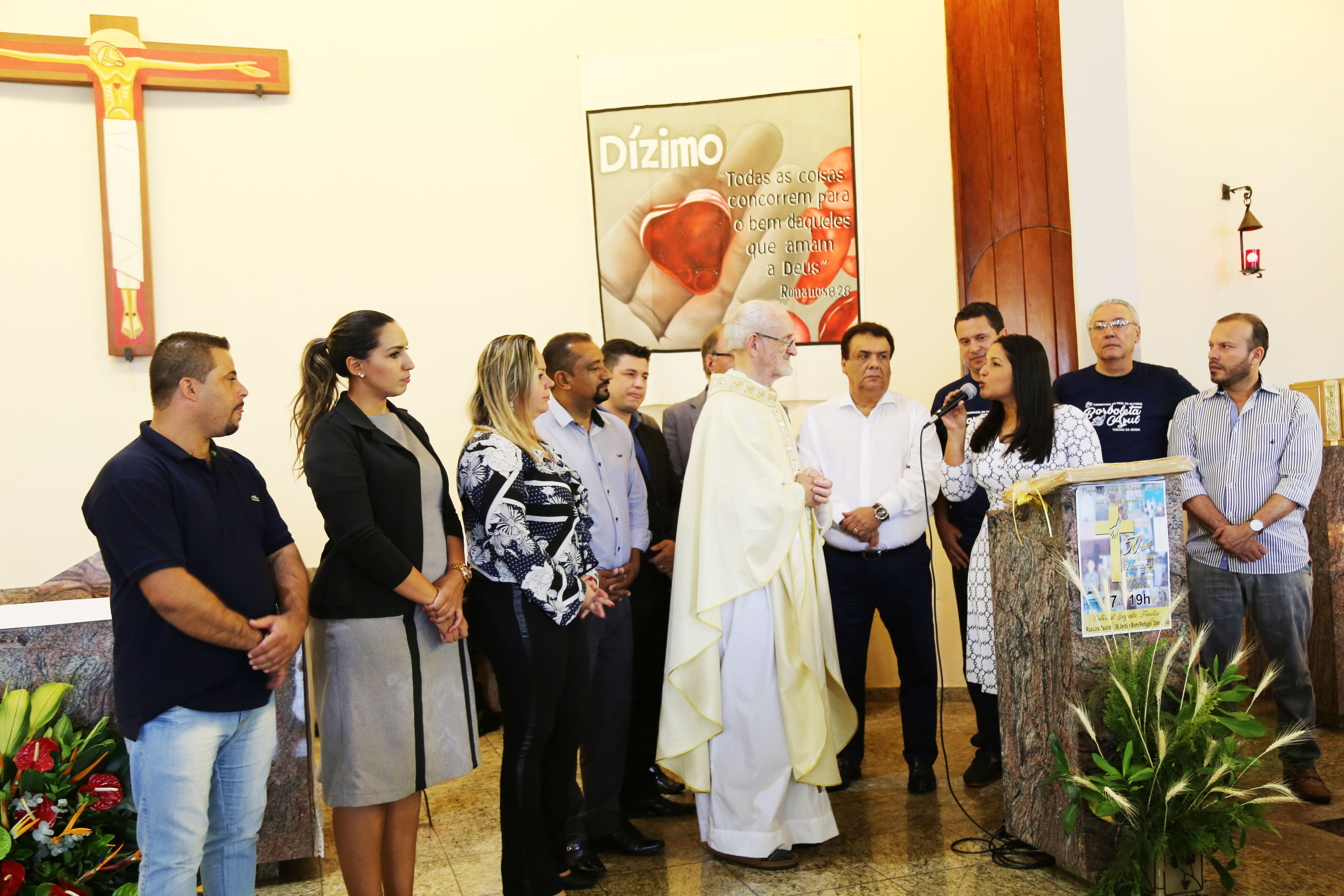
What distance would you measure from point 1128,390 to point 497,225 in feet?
10.8

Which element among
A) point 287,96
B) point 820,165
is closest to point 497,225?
point 287,96

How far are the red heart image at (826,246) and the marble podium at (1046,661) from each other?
2.51 meters

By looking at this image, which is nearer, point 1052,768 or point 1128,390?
point 1052,768

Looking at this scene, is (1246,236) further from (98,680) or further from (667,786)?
(98,680)

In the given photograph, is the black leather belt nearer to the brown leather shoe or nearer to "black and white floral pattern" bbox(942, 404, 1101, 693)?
"black and white floral pattern" bbox(942, 404, 1101, 693)

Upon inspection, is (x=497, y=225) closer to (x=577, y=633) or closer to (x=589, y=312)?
(x=589, y=312)

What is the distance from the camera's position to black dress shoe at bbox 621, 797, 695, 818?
3809 millimetres

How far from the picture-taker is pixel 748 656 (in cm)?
320

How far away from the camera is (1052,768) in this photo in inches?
116

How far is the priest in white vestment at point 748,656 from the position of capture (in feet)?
10.3

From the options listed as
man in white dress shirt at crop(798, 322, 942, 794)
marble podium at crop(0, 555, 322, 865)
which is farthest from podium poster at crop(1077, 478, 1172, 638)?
marble podium at crop(0, 555, 322, 865)

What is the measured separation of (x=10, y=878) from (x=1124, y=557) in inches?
120

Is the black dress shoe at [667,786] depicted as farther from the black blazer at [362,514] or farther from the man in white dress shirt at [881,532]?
the black blazer at [362,514]

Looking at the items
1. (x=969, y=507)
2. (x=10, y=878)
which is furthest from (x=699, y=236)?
(x=10, y=878)
